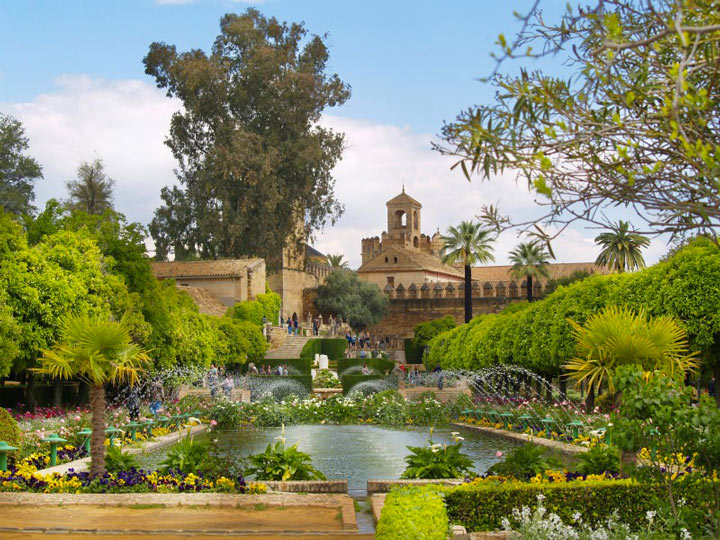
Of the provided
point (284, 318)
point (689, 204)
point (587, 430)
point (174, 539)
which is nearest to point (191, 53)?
point (284, 318)

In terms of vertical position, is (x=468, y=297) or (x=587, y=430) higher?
(x=468, y=297)

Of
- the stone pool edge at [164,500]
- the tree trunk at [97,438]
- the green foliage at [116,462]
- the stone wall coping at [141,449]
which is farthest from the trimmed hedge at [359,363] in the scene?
the stone pool edge at [164,500]

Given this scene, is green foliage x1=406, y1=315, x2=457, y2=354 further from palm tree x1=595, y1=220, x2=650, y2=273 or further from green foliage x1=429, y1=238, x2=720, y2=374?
green foliage x1=429, y1=238, x2=720, y2=374

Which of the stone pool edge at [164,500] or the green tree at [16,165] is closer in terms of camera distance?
the stone pool edge at [164,500]

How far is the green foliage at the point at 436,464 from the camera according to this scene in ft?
32.7

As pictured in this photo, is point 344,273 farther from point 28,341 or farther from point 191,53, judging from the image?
point 28,341

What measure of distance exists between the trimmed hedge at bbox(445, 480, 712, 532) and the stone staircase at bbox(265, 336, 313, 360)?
3466cm

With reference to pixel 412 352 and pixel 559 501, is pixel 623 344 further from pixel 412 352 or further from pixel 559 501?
pixel 412 352

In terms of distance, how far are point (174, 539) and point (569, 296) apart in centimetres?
1539

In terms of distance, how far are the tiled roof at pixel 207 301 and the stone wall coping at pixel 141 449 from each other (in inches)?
824

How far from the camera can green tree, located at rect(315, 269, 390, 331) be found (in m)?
55.8

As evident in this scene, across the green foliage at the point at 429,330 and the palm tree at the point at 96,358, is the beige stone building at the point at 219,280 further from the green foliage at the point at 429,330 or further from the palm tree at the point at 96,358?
the palm tree at the point at 96,358

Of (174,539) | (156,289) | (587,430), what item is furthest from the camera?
(156,289)

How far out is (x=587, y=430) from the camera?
45.3 ft
